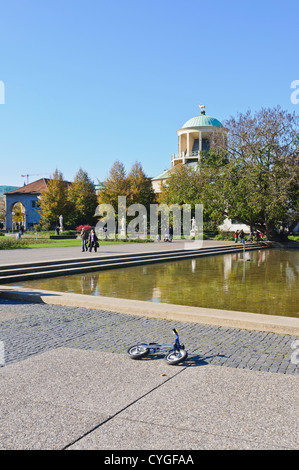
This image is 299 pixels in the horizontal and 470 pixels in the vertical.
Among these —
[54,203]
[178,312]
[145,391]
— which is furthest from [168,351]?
[54,203]

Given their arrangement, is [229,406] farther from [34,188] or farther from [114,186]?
[34,188]

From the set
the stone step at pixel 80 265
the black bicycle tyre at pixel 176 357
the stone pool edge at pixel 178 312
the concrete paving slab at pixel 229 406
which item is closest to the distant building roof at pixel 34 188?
the stone step at pixel 80 265

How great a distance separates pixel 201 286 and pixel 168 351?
721cm

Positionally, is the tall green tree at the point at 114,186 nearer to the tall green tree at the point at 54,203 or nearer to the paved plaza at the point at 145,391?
the tall green tree at the point at 54,203

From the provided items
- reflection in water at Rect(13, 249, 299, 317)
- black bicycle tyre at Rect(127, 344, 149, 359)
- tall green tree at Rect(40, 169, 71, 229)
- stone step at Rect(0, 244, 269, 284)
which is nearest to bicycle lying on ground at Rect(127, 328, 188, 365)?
black bicycle tyre at Rect(127, 344, 149, 359)

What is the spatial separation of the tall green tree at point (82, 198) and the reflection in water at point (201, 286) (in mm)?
41063

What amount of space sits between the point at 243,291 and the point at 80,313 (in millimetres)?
5388

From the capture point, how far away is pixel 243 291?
11547mm

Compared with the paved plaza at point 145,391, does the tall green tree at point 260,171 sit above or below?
above

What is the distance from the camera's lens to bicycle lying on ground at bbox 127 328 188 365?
16.8 ft

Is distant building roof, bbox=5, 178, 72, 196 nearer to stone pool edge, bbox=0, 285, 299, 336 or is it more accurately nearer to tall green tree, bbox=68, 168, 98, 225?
tall green tree, bbox=68, 168, 98, 225

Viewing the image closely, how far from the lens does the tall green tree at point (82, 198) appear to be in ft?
188

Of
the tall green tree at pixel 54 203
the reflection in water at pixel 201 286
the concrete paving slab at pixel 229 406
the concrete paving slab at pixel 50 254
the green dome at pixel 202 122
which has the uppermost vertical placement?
the green dome at pixel 202 122
